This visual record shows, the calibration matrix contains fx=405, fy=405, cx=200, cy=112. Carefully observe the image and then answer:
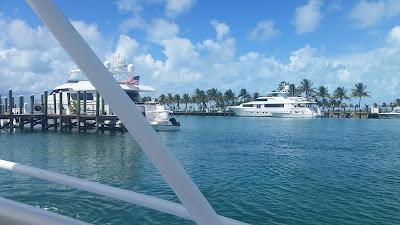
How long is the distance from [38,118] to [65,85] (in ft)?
16.1

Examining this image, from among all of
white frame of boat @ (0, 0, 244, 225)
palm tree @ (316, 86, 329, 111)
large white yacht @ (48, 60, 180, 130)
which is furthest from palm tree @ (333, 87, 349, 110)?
white frame of boat @ (0, 0, 244, 225)

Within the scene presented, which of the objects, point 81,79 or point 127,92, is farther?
point 81,79

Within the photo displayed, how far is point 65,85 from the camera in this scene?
47.1m

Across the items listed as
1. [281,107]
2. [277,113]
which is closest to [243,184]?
[277,113]

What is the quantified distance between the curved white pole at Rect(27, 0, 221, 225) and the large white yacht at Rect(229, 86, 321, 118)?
10100 cm

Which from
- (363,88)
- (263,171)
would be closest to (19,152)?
(263,171)

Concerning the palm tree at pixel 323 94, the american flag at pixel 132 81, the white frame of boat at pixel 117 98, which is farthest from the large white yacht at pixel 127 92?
the palm tree at pixel 323 94

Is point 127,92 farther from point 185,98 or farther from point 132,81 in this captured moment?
point 185,98

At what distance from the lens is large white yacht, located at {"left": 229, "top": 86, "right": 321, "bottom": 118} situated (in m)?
101

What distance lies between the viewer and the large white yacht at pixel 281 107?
10112 centimetres

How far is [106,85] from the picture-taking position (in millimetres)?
1520

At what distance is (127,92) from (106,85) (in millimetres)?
41188

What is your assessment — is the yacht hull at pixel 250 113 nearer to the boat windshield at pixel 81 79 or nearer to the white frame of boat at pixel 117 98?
the boat windshield at pixel 81 79

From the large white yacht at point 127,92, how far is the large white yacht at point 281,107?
59844mm
